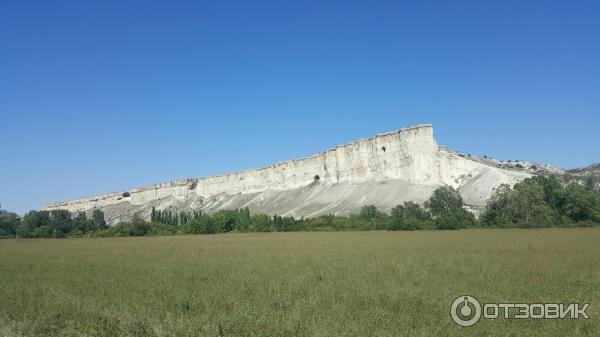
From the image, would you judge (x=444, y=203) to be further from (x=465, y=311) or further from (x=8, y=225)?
(x=8, y=225)

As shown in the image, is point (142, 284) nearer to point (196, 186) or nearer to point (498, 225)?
point (498, 225)

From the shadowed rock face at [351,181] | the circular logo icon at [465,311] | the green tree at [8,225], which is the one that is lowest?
the circular logo icon at [465,311]

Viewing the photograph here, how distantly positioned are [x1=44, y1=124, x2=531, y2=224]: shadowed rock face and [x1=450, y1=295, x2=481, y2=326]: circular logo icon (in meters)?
79.4

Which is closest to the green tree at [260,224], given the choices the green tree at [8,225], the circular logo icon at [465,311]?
the green tree at [8,225]

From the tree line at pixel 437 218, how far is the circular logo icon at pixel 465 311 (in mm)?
57997

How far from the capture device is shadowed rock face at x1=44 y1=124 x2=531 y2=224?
95600 mm

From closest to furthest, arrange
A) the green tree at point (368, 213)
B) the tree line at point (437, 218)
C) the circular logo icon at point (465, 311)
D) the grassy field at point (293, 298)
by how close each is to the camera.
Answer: the grassy field at point (293, 298), the circular logo icon at point (465, 311), the tree line at point (437, 218), the green tree at point (368, 213)

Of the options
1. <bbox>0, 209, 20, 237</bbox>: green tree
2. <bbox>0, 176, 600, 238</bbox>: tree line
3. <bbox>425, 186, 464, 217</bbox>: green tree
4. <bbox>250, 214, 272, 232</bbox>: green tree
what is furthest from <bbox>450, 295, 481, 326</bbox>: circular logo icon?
<bbox>0, 209, 20, 237</bbox>: green tree

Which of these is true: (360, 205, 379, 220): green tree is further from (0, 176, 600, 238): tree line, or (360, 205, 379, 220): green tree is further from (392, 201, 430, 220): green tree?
(392, 201, 430, 220): green tree

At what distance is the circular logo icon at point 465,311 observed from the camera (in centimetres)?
866

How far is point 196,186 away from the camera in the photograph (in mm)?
161500

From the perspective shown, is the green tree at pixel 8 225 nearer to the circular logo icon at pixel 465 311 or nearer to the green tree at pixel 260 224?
the green tree at pixel 260 224

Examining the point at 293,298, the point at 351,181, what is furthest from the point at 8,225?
the point at 293,298

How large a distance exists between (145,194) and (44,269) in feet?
518
